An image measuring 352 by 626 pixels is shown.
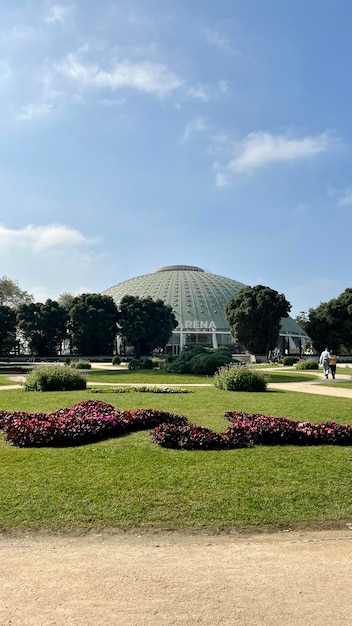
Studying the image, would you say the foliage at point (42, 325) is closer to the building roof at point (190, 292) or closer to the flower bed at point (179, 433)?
the building roof at point (190, 292)

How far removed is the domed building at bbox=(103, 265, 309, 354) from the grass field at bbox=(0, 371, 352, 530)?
9283 centimetres

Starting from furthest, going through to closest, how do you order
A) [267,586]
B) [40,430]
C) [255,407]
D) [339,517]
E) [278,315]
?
[278,315], [255,407], [40,430], [339,517], [267,586]

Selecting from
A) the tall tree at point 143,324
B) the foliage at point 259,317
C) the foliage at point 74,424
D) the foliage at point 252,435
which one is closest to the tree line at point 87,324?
the tall tree at point 143,324

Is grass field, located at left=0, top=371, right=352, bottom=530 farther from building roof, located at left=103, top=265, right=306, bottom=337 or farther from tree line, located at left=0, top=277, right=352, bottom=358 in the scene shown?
building roof, located at left=103, top=265, right=306, bottom=337

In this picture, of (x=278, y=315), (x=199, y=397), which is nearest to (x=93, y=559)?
(x=199, y=397)

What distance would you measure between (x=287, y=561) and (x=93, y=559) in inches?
75.1

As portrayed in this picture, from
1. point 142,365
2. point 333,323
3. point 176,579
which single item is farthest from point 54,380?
point 333,323

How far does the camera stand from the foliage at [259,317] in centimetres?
6016

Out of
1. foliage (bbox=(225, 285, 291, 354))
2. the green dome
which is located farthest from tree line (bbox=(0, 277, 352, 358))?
the green dome

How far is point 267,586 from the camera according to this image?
406 centimetres

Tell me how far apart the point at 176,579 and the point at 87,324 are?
207 ft

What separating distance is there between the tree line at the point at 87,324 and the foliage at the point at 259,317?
1353 cm

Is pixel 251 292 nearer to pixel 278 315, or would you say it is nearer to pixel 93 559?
pixel 278 315

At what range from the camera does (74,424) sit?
935 cm
